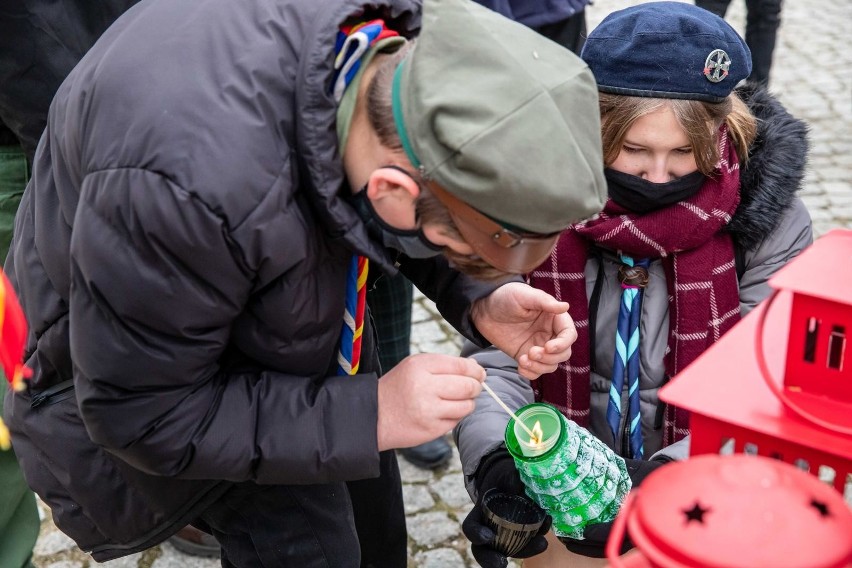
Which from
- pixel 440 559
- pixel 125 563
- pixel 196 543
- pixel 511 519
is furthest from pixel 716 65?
pixel 125 563

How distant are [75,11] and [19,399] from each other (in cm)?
110

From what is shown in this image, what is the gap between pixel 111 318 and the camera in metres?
1.44

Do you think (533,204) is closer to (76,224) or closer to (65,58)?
(76,224)

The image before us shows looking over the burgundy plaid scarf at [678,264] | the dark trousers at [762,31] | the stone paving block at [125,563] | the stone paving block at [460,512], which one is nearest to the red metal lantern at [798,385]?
the burgundy plaid scarf at [678,264]

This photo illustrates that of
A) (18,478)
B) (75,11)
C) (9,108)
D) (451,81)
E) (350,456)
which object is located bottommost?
(18,478)

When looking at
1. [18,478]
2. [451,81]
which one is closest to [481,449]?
[451,81]

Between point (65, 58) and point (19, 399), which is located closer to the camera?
point (19, 399)

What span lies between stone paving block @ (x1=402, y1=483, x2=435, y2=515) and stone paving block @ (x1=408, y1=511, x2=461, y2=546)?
0.03 m

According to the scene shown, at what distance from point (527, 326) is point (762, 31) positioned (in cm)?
398

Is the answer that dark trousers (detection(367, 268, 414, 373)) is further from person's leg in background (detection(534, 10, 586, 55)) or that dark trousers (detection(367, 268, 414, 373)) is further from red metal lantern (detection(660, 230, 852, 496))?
red metal lantern (detection(660, 230, 852, 496))

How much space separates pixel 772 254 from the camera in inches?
83.1

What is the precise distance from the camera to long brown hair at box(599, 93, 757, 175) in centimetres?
202

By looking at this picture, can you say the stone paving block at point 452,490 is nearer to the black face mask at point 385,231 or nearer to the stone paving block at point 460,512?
the stone paving block at point 460,512

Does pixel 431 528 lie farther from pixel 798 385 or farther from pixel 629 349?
pixel 798 385
